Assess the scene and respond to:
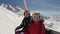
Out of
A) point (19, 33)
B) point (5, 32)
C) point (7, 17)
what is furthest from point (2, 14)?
point (19, 33)

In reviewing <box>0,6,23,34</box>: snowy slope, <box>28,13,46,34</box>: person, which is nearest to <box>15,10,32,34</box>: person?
<box>28,13,46,34</box>: person

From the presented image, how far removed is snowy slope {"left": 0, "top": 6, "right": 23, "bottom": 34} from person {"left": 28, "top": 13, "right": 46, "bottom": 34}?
3027mm

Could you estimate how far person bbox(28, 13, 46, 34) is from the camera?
3669 millimetres

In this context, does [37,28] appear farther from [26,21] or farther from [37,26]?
[26,21]

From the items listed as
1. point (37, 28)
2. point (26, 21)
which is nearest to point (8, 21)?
point (26, 21)

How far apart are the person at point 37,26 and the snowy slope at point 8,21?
119 inches

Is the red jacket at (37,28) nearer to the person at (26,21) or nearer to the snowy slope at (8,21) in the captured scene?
the person at (26,21)

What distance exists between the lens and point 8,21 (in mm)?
7984

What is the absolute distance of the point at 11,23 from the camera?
7.80 metres

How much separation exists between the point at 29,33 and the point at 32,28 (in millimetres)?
175

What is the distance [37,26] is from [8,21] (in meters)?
4.32

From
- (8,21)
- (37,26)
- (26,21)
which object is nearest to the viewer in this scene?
(37,26)

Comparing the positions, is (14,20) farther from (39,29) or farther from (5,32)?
(39,29)

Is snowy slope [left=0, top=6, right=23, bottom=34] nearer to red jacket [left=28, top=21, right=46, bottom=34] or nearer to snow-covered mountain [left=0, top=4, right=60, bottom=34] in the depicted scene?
snow-covered mountain [left=0, top=4, right=60, bottom=34]
